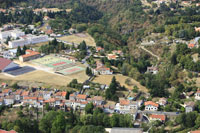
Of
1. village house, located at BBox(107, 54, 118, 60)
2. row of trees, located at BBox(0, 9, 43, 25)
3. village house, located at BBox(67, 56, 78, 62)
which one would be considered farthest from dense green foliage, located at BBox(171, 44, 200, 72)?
row of trees, located at BBox(0, 9, 43, 25)

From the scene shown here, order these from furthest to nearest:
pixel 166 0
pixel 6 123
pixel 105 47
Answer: pixel 166 0 < pixel 105 47 < pixel 6 123

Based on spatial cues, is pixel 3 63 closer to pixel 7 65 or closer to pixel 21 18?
pixel 7 65

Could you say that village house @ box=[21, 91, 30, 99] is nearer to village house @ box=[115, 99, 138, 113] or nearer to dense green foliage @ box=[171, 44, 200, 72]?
village house @ box=[115, 99, 138, 113]

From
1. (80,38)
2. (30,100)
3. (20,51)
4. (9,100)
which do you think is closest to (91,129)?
(30,100)

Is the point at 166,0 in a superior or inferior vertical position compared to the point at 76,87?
superior

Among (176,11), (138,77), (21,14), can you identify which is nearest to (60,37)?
(21,14)

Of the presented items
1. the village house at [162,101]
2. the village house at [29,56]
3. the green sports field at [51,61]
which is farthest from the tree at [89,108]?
the village house at [29,56]

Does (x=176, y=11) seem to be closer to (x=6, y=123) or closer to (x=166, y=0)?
(x=166, y=0)
